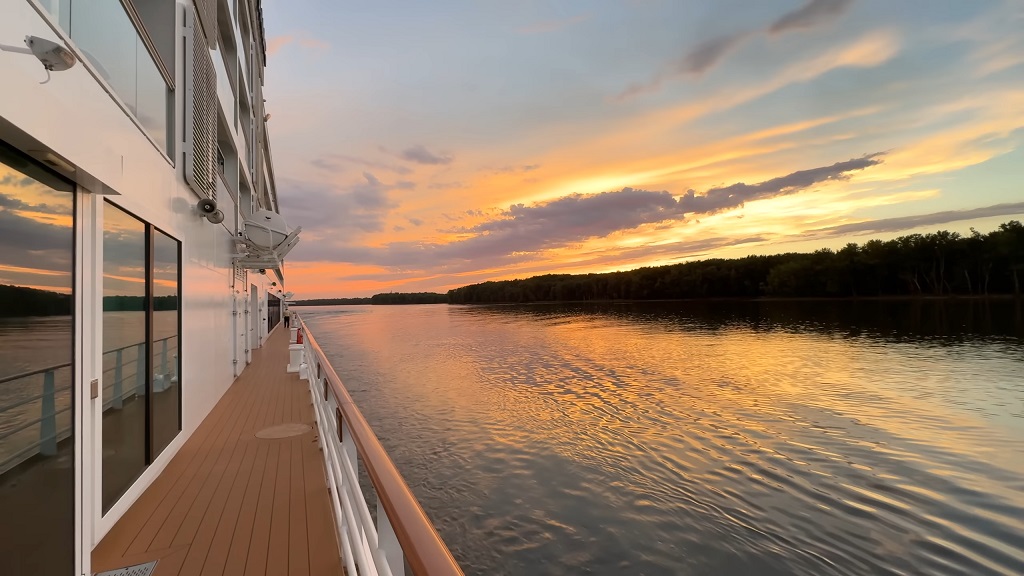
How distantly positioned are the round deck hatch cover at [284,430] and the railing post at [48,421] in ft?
8.77

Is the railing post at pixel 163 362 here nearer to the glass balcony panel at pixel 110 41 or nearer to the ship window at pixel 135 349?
the ship window at pixel 135 349

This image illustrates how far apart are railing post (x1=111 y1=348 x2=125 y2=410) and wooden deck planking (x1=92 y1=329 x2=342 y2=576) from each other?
2.33 ft

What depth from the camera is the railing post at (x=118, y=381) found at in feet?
9.78

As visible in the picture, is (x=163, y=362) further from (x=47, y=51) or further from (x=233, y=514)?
(x=47, y=51)

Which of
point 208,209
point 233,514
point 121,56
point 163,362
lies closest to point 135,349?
point 163,362

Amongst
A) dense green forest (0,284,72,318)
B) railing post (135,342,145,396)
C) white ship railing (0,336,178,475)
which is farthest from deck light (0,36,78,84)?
railing post (135,342,145,396)

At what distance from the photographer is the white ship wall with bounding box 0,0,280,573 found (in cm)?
171

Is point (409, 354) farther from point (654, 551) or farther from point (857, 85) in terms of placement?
point (857, 85)

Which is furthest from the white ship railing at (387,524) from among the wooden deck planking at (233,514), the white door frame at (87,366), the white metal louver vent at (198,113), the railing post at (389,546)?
the white metal louver vent at (198,113)

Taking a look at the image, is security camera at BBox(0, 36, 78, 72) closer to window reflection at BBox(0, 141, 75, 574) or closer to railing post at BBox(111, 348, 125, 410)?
window reflection at BBox(0, 141, 75, 574)

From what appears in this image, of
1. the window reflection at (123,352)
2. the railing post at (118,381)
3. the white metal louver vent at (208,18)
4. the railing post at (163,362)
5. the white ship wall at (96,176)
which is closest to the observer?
the white ship wall at (96,176)

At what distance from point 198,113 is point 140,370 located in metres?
3.01

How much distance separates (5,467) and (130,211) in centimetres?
197

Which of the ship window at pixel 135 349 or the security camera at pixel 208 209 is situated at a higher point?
the security camera at pixel 208 209
